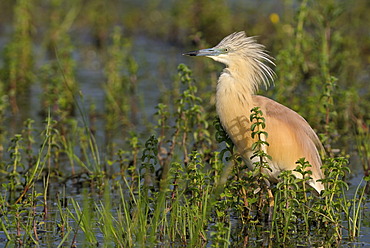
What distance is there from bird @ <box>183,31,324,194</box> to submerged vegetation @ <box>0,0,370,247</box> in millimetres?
116

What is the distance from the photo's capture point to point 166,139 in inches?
315

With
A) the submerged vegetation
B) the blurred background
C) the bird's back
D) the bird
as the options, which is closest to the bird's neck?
the bird

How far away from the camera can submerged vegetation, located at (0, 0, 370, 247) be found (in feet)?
17.3

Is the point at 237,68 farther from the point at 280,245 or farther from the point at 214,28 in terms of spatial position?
the point at 214,28

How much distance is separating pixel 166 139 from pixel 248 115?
88.9 inches

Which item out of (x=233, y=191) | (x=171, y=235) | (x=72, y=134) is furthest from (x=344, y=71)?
(x=171, y=235)

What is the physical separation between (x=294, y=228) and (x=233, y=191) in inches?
22.3

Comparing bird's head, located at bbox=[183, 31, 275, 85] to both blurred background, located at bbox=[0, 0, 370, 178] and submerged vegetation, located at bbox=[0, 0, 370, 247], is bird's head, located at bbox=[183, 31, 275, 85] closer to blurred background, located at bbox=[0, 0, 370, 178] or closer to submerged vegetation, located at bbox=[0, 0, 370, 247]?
submerged vegetation, located at bbox=[0, 0, 370, 247]

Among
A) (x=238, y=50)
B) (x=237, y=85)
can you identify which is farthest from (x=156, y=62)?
(x=237, y=85)

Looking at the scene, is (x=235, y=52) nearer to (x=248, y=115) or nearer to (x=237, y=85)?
(x=237, y=85)

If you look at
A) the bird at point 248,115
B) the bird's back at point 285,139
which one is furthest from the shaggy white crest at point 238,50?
the bird's back at point 285,139

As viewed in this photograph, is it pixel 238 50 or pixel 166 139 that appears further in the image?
pixel 166 139

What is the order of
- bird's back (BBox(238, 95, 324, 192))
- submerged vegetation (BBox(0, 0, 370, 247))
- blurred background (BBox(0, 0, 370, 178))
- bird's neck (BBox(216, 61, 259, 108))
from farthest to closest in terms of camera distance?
blurred background (BBox(0, 0, 370, 178)) → bird's back (BBox(238, 95, 324, 192)) → bird's neck (BBox(216, 61, 259, 108)) → submerged vegetation (BBox(0, 0, 370, 247))

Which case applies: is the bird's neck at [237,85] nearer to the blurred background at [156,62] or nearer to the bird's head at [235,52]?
the bird's head at [235,52]
